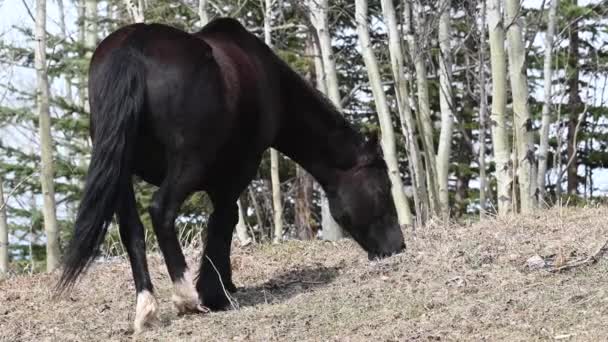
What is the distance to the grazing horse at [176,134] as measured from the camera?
5.33m

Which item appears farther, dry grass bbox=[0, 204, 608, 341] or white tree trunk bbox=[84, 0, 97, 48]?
white tree trunk bbox=[84, 0, 97, 48]

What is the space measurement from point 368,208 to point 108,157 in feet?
8.01

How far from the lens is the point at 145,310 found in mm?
5410

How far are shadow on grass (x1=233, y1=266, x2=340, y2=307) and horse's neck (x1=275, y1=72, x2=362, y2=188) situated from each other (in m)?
0.77

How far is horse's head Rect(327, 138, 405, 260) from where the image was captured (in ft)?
22.9

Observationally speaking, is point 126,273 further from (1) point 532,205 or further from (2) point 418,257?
(1) point 532,205

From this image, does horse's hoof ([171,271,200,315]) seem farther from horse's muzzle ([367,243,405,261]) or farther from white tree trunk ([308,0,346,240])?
white tree trunk ([308,0,346,240])

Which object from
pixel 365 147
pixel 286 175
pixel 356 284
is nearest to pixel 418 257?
pixel 356 284

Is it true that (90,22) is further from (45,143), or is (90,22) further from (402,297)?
(402,297)

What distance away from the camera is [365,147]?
7082mm

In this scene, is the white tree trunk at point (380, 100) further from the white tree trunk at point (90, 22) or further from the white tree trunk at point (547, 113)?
the white tree trunk at point (90, 22)

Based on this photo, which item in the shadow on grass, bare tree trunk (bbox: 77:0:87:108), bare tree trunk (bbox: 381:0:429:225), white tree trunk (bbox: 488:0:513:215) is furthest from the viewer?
bare tree trunk (bbox: 77:0:87:108)

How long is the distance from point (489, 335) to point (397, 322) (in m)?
0.62

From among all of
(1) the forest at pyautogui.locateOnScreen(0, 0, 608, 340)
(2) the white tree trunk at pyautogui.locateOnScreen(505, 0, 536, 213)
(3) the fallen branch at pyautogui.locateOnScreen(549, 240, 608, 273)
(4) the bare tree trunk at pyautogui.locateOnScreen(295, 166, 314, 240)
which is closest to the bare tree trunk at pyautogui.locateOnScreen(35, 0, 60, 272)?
(1) the forest at pyautogui.locateOnScreen(0, 0, 608, 340)
